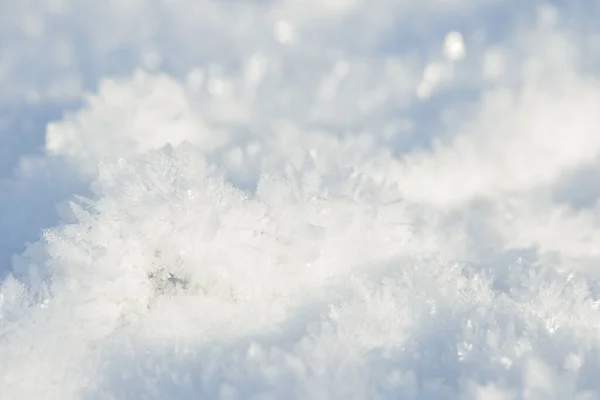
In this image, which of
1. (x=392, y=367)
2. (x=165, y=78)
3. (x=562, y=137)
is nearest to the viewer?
(x=392, y=367)

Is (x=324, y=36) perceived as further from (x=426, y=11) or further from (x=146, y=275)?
(x=146, y=275)

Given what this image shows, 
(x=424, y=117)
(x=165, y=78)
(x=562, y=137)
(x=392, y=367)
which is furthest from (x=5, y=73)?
(x=562, y=137)

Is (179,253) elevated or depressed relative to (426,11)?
depressed

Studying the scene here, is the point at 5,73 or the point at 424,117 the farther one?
the point at 5,73

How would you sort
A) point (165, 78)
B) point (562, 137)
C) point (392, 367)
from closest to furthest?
point (392, 367), point (562, 137), point (165, 78)

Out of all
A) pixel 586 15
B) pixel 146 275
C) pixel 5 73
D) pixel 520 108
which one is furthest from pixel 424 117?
pixel 5 73

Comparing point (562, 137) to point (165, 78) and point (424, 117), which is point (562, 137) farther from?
point (165, 78)

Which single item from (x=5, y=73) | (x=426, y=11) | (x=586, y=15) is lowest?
(x=586, y=15)
